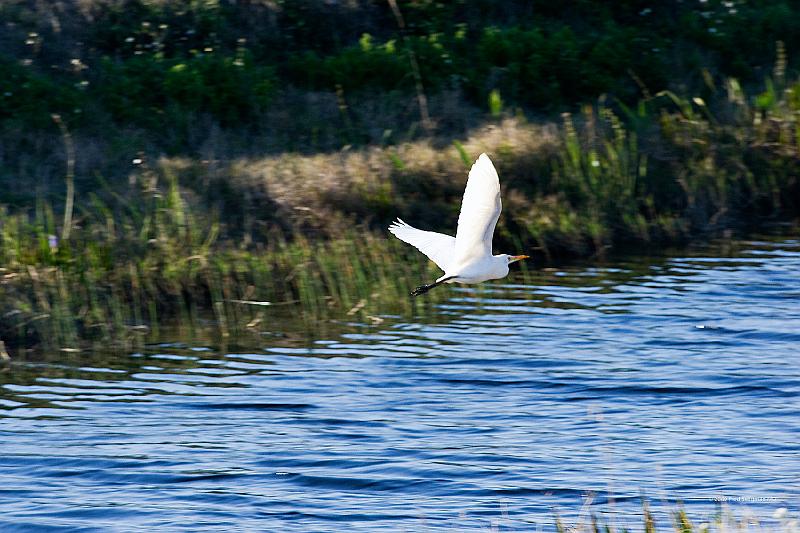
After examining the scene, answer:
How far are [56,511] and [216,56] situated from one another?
8.39m

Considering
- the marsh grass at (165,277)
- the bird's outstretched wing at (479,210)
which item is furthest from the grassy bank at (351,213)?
the bird's outstretched wing at (479,210)

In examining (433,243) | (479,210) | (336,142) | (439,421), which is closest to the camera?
(479,210)

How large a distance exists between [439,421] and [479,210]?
61.4 inches

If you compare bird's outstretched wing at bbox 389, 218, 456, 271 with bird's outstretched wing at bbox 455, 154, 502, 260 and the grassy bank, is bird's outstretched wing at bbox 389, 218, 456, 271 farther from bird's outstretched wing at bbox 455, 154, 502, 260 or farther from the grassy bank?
the grassy bank

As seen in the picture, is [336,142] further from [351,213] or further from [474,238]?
[474,238]

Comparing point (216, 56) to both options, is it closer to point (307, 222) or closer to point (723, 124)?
point (307, 222)

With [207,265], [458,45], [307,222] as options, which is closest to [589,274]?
[307,222]

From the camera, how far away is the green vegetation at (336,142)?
9945 millimetres

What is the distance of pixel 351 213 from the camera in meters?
11.3

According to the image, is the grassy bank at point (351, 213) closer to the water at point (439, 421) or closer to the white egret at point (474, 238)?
the water at point (439, 421)

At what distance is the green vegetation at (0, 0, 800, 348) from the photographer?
995 centimetres

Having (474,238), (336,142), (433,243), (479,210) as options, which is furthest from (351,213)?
(479,210)

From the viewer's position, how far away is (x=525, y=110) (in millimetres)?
14234

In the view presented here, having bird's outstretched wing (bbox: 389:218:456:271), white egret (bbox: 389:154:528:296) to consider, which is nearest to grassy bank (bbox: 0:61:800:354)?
bird's outstretched wing (bbox: 389:218:456:271)
